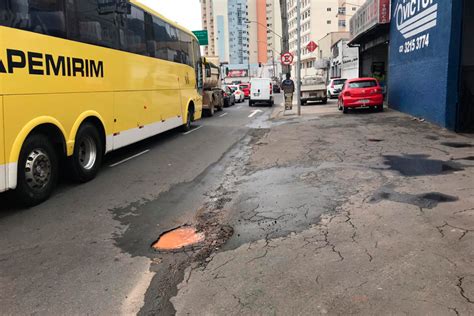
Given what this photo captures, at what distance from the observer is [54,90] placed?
7.18m

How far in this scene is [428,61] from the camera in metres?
15.2

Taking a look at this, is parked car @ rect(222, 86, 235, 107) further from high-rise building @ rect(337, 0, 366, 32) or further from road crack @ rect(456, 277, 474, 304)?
high-rise building @ rect(337, 0, 366, 32)

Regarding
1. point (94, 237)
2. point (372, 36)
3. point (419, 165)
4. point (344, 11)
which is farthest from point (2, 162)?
point (344, 11)

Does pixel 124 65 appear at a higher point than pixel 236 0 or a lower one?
lower

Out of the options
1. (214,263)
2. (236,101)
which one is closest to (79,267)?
(214,263)

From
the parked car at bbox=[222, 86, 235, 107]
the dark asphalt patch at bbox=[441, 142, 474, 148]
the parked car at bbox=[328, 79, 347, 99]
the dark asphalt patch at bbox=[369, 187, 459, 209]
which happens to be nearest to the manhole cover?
the dark asphalt patch at bbox=[369, 187, 459, 209]

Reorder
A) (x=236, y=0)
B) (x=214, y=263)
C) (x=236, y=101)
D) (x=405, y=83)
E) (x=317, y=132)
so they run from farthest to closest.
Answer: (x=236, y=0)
(x=236, y=101)
(x=405, y=83)
(x=317, y=132)
(x=214, y=263)

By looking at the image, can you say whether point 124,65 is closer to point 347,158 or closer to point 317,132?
point 347,158

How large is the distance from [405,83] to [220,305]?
1722 cm

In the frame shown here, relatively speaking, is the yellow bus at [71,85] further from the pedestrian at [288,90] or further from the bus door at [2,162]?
the pedestrian at [288,90]

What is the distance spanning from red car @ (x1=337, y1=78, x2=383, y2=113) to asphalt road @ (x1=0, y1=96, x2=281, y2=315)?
12.0 metres

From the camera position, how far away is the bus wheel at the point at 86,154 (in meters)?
8.03

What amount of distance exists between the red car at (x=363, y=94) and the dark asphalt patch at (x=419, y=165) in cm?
1125

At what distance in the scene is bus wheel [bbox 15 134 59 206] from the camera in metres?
6.47
